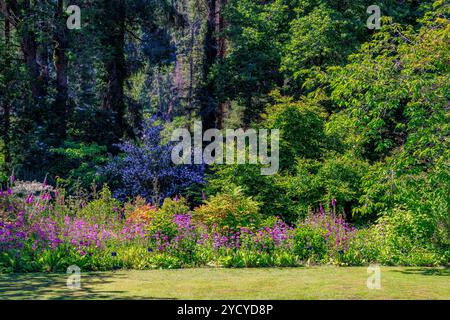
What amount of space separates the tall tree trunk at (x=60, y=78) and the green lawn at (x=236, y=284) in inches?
523

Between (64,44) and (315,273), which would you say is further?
(64,44)

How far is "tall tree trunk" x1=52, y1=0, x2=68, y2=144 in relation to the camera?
21.4m

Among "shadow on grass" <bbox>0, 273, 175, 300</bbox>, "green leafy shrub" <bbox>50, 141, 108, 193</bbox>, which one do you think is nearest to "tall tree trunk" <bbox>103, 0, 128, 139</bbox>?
"green leafy shrub" <bbox>50, 141, 108, 193</bbox>

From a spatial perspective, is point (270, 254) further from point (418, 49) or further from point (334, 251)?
point (418, 49)

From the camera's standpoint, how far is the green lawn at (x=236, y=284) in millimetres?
7168

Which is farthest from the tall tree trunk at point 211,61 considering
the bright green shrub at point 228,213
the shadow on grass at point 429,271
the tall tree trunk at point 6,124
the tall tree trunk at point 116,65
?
the shadow on grass at point 429,271

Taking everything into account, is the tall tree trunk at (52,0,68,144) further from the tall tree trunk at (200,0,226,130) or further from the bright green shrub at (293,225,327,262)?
the bright green shrub at (293,225,327,262)

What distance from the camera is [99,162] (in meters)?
20.6

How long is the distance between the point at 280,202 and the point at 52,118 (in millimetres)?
10141

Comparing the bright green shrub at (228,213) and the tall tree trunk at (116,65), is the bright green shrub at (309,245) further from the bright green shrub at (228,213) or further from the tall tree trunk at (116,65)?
the tall tree trunk at (116,65)

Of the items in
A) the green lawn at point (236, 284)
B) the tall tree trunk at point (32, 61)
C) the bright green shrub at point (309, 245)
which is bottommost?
the green lawn at point (236, 284)

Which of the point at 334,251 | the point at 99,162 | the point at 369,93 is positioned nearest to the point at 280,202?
the point at 334,251

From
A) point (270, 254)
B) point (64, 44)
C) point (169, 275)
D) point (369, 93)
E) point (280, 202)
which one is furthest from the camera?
point (64, 44)

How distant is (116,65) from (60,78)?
2.40 meters
